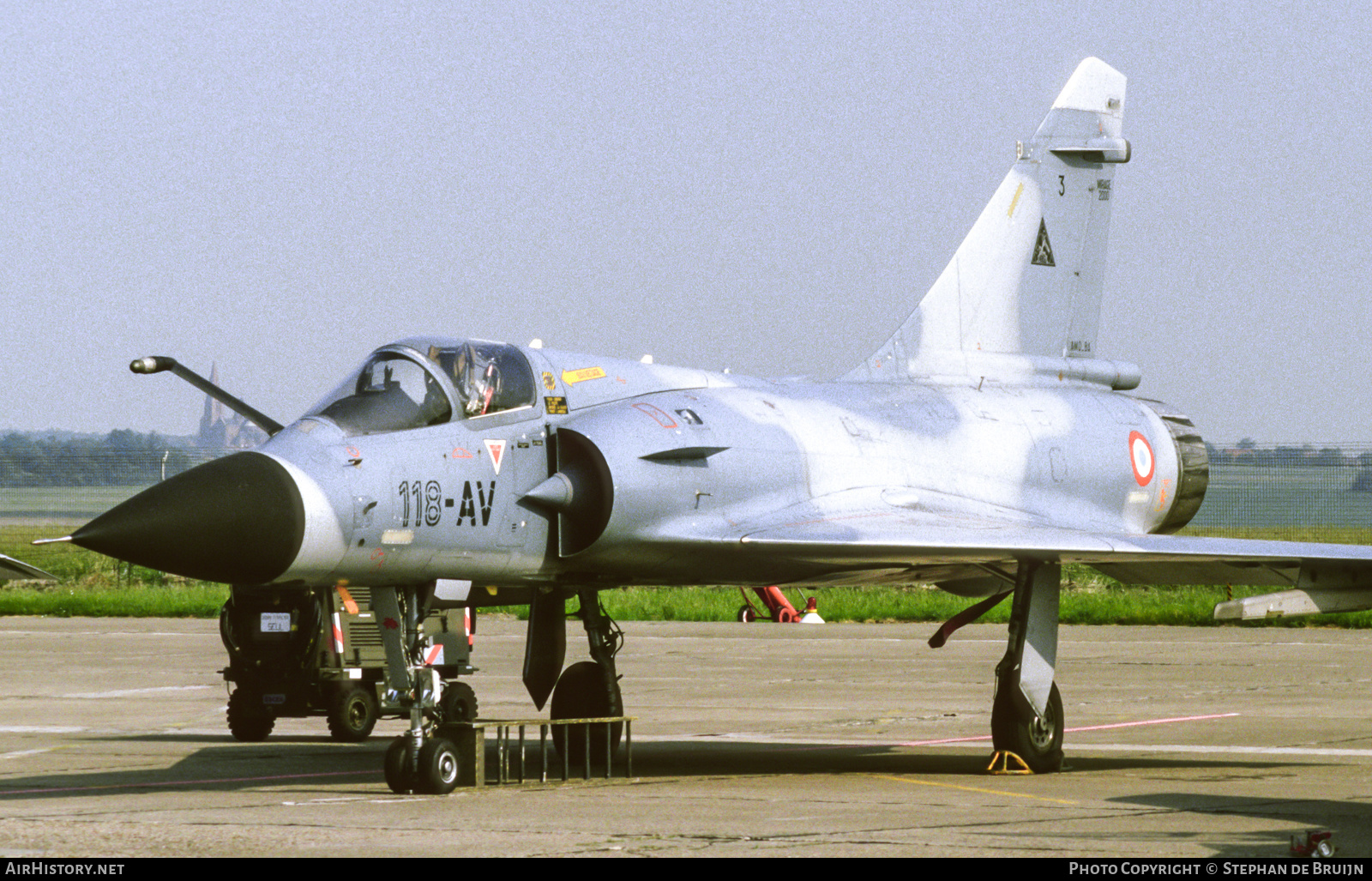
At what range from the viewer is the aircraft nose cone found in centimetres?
951

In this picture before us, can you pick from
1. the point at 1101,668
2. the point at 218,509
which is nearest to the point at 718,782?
the point at 218,509

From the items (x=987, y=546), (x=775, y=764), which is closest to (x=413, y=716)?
(x=775, y=764)

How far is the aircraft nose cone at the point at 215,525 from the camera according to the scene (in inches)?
374

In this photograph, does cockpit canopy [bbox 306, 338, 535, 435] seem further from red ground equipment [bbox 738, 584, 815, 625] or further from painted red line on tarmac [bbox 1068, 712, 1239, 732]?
red ground equipment [bbox 738, 584, 815, 625]

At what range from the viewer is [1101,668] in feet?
71.9

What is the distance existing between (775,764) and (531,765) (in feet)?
6.13

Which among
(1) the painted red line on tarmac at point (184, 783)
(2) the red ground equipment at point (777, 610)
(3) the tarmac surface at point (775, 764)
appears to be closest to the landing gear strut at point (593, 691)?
(3) the tarmac surface at point (775, 764)

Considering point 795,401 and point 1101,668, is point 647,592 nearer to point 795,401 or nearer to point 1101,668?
point 1101,668

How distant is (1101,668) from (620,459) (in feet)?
39.7

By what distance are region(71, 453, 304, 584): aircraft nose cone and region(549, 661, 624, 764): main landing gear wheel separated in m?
3.87

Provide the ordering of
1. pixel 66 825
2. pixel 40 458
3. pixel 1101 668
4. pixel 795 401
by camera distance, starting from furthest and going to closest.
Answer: pixel 40 458, pixel 1101 668, pixel 795 401, pixel 66 825

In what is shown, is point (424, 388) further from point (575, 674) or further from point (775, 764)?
point (775, 764)

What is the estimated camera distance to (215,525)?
9.64 m

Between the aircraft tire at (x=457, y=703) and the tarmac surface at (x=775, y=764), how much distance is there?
0.71 metres
